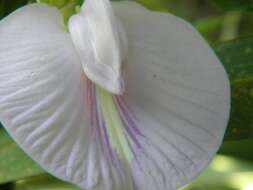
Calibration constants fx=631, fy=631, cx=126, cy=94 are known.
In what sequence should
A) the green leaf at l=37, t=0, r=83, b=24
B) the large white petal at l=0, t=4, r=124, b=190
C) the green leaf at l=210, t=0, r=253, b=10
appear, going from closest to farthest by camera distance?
1. the large white petal at l=0, t=4, r=124, b=190
2. the green leaf at l=37, t=0, r=83, b=24
3. the green leaf at l=210, t=0, r=253, b=10

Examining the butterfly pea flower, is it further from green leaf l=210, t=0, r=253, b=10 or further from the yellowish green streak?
green leaf l=210, t=0, r=253, b=10

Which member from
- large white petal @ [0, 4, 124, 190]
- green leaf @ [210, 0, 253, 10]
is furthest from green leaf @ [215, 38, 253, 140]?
large white petal @ [0, 4, 124, 190]

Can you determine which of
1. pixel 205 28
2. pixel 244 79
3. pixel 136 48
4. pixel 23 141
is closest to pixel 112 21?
pixel 136 48

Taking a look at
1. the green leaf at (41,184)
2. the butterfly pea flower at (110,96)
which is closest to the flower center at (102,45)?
the butterfly pea flower at (110,96)

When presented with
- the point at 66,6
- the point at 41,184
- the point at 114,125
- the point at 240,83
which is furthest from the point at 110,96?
the point at 41,184

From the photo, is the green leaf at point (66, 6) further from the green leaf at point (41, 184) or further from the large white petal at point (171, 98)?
the green leaf at point (41, 184)

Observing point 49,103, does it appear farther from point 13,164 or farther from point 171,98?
point 13,164
